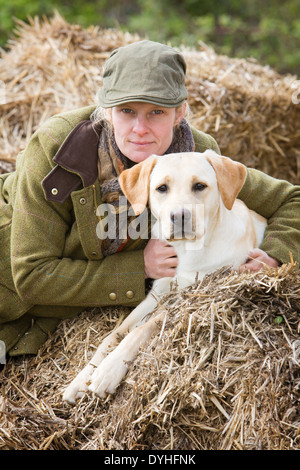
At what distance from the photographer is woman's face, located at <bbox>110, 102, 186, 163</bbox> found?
3082mm

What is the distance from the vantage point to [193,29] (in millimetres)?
11359

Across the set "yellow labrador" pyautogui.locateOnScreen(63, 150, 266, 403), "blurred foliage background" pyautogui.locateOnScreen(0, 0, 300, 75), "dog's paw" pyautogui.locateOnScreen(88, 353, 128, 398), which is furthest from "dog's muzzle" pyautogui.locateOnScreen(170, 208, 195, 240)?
"blurred foliage background" pyautogui.locateOnScreen(0, 0, 300, 75)

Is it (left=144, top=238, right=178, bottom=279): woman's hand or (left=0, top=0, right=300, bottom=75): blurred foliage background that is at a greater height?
(left=0, top=0, right=300, bottom=75): blurred foliage background

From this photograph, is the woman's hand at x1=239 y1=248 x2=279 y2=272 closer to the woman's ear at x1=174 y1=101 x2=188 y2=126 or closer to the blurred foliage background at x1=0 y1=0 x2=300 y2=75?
the woman's ear at x1=174 y1=101 x2=188 y2=126

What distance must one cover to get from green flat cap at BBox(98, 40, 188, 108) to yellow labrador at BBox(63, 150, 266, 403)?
0.34 m

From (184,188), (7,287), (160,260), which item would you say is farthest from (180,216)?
(7,287)

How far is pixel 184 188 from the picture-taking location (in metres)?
2.96

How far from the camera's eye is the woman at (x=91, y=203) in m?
3.08

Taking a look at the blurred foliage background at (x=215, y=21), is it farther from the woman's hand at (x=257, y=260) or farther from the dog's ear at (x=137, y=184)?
the dog's ear at (x=137, y=184)

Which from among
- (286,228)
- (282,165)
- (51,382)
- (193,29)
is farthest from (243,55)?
(51,382)

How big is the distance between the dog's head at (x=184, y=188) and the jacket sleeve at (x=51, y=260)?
426 millimetres

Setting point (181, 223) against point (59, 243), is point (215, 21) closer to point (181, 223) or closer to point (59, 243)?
point (59, 243)

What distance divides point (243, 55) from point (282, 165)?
5520 millimetres
